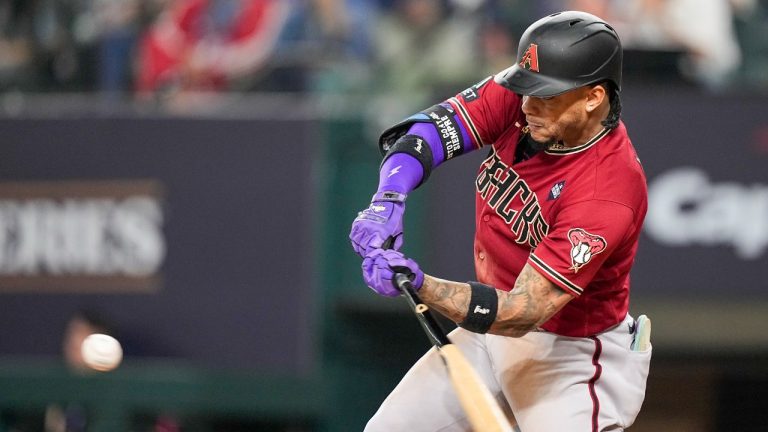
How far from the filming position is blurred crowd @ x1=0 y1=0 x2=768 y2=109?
24.6 ft

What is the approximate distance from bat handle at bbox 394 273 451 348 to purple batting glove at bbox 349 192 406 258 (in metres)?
0.17

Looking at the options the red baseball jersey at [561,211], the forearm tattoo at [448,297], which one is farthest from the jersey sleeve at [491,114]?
the forearm tattoo at [448,297]

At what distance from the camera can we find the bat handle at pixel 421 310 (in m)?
3.88

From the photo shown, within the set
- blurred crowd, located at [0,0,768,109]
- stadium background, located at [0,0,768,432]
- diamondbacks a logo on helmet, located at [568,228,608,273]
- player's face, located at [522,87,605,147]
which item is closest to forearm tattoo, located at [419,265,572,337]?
diamondbacks a logo on helmet, located at [568,228,608,273]

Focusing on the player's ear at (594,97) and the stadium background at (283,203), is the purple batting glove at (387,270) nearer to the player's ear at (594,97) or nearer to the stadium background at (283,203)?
the player's ear at (594,97)

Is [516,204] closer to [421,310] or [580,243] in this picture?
[580,243]

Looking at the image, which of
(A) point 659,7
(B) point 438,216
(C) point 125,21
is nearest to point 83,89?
(C) point 125,21

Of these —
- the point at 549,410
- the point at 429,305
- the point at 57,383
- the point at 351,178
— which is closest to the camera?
the point at 429,305

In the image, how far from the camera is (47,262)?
895 centimetres

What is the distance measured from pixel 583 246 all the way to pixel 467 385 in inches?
22.6

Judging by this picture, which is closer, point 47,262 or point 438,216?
point 438,216

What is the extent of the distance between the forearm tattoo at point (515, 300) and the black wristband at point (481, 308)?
0.01 m

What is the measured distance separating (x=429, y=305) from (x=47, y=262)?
5.53 m

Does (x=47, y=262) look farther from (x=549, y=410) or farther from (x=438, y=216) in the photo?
(x=549, y=410)
